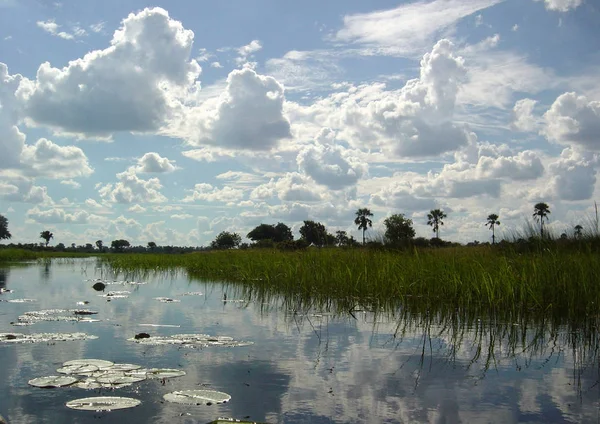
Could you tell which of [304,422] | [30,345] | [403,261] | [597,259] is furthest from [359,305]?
[304,422]

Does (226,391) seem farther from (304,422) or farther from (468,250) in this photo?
(468,250)

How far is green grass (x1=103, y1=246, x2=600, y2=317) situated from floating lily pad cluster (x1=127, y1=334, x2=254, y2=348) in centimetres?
489

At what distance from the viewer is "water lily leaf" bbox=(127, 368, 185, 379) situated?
17.7 feet

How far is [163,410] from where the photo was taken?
4.37m

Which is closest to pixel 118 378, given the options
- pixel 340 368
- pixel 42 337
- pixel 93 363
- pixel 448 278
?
pixel 93 363

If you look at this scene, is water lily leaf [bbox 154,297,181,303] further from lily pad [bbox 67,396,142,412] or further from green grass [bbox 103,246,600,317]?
lily pad [bbox 67,396,142,412]

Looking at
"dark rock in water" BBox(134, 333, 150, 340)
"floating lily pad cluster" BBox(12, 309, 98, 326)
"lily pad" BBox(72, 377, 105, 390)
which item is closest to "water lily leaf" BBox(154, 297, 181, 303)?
"floating lily pad cluster" BBox(12, 309, 98, 326)

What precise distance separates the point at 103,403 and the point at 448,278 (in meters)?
8.80

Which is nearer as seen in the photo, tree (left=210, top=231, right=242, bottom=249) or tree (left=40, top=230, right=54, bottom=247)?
tree (left=210, top=231, right=242, bottom=249)

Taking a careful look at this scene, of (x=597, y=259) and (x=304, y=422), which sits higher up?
(x=597, y=259)

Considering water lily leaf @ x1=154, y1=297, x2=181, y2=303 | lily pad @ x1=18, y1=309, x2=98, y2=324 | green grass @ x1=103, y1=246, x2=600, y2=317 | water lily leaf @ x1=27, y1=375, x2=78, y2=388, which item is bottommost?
lily pad @ x1=18, y1=309, x2=98, y2=324

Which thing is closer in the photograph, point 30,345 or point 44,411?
point 44,411

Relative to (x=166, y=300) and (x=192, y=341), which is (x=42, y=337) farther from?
(x=166, y=300)

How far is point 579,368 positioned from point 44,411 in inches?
216
